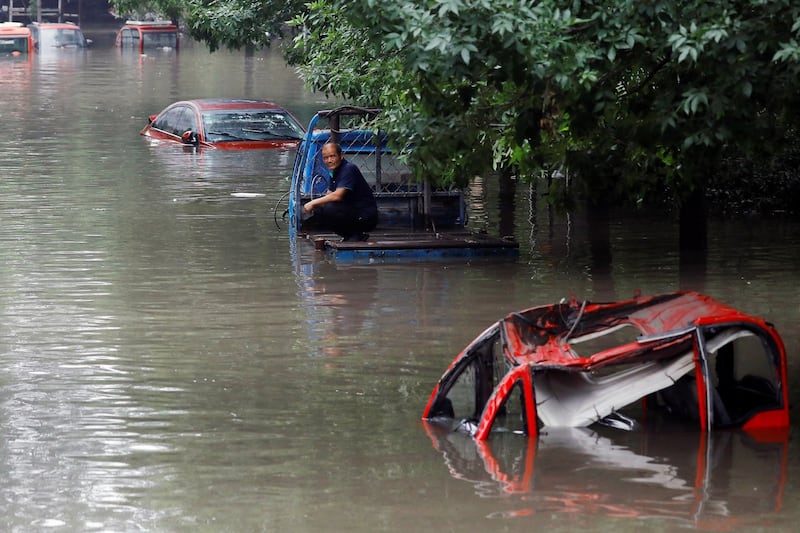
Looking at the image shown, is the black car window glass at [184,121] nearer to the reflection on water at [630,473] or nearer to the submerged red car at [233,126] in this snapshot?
the submerged red car at [233,126]

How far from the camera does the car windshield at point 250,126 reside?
27.7 meters

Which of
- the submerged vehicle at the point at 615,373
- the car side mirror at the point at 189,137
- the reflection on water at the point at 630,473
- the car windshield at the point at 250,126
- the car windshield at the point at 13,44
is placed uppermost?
the car windshield at the point at 13,44

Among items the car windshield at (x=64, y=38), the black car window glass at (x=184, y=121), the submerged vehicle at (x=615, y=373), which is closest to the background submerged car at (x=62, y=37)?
the car windshield at (x=64, y=38)

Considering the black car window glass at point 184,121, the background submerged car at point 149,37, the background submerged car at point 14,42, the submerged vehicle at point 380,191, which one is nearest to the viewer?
the submerged vehicle at point 380,191

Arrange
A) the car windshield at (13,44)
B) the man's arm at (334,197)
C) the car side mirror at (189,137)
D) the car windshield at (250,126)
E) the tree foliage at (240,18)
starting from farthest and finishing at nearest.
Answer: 1. the car windshield at (13,44)
2. the car windshield at (250,126)
3. the car side mirror at (189,137)
4. the tree foliage at (240,18)
5. the man's arm at (334,197)

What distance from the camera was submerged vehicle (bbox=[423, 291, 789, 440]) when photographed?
8883 mm

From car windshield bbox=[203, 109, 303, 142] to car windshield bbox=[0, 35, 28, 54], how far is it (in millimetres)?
43966

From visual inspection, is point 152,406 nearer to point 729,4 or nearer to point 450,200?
point 729,4

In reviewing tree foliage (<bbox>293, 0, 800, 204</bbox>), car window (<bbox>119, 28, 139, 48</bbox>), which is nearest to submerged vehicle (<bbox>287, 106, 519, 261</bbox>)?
tree foliage (<bbox>293, 0, 800, 204</bbox>)

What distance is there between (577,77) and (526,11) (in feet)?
2.13

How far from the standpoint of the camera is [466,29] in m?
8.43

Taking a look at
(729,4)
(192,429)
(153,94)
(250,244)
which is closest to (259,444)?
(192,429)

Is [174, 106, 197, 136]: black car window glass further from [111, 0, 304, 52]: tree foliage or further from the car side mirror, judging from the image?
[111, 0, 304, 52]: tree foliage

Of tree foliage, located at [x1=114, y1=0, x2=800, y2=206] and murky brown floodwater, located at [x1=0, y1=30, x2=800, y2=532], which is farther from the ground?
tree foliage, located at [x1=114, y1=0, x2=800, y2=206]
